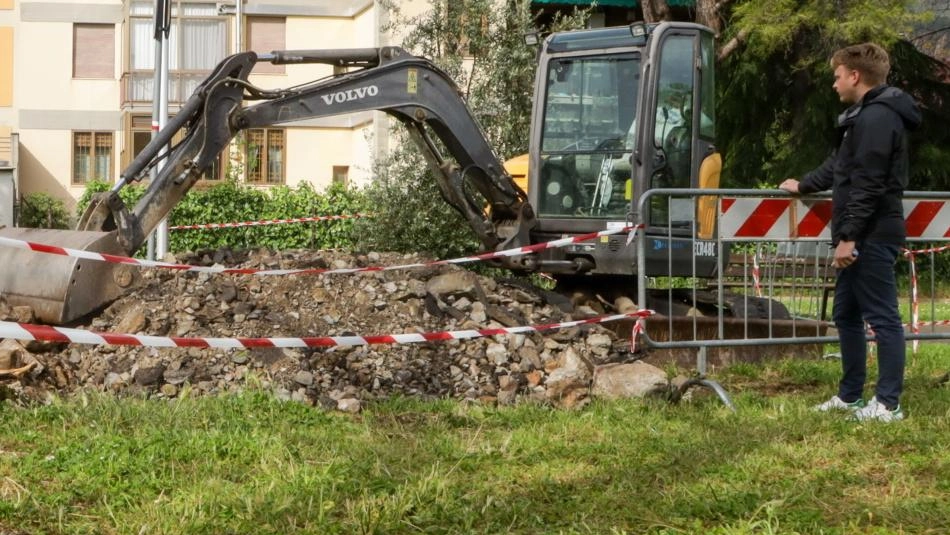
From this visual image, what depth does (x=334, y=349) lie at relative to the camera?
9703 millimetres

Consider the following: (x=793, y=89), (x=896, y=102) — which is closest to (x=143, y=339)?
(x=896, y=102)

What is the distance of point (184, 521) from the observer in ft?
16.4

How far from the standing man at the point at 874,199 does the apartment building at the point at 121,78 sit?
27577 mm

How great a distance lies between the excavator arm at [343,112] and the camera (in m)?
10.3

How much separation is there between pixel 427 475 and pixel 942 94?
24.7 m

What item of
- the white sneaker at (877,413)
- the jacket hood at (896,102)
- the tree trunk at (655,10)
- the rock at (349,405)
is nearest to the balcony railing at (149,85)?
the tree trunk at (655,10)

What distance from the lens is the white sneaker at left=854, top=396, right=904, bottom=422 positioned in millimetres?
7430

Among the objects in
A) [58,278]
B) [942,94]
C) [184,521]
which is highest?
[942,94]

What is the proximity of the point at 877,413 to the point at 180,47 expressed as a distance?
3153cm

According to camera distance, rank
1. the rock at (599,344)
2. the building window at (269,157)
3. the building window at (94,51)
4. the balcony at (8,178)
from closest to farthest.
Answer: the rock at (599,344) < the balcony at (8,178) < the building window at (269,157) < the building window at (94,51)

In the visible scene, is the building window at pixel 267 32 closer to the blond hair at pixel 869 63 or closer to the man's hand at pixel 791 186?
the man's hand at pixel 791 186

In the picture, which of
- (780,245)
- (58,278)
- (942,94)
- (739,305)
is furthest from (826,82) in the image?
(58,278)

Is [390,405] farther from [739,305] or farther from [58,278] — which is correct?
[739,305]

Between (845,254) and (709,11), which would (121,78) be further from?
(845,254)
